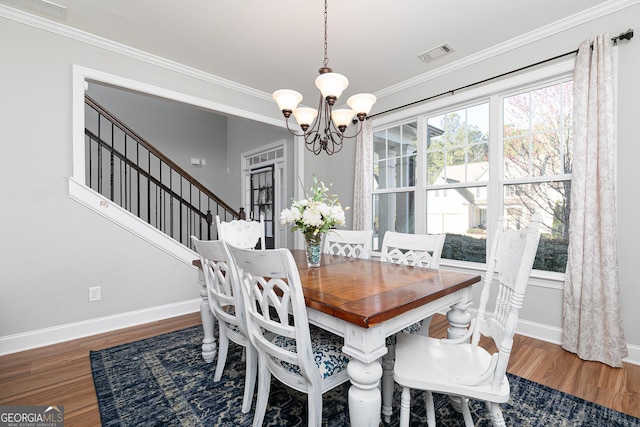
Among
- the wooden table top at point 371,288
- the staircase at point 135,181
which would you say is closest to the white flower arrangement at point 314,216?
the wooden table top at point 371,288

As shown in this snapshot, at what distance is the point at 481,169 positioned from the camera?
120 inches

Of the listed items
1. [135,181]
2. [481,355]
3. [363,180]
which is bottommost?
[481,355]

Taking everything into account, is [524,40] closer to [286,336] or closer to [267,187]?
[286,336]

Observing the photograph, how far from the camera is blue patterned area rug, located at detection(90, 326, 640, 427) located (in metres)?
1.53

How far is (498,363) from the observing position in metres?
1.09

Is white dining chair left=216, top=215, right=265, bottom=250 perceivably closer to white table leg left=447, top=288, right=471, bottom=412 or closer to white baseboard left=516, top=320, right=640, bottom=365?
white table leg left=447, top=288, right=471, bottom=412

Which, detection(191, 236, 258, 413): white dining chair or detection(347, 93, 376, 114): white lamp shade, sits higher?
detection(347, 93, 376, 114): white lamp shade

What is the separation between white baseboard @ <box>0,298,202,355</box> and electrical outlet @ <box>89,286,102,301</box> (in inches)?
7.6

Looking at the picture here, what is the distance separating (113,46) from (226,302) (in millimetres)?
2816

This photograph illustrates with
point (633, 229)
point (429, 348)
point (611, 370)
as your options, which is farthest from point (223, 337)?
point (633, 229)

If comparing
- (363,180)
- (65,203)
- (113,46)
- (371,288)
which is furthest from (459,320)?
(113,46)

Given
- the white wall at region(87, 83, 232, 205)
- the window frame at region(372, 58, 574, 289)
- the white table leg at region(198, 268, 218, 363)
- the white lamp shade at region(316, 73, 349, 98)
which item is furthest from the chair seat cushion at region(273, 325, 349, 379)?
the white wall at region(87, 83, 232, 205)

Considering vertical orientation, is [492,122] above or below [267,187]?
above

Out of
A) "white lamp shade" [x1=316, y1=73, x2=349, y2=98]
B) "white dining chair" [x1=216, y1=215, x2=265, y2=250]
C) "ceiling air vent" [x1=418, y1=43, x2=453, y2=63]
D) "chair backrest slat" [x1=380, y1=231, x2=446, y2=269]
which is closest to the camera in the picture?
"white lamp shade" [x1=316, y1=73, x2=349, y2=98]
